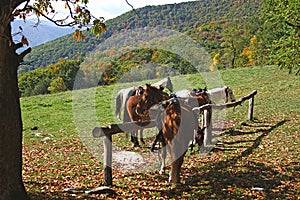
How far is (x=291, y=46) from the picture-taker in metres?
18.3

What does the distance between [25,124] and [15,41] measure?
1462cm

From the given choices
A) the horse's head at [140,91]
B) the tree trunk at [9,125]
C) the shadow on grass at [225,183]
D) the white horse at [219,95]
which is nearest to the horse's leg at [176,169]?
the shadow on grass at [225,183]

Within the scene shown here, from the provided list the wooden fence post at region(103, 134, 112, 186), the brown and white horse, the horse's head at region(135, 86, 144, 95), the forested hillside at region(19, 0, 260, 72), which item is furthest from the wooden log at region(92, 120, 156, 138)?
the forested hillside at region(19, 0, 260, 72)

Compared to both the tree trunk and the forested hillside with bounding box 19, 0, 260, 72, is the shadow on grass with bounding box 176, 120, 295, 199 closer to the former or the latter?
the tree trunk

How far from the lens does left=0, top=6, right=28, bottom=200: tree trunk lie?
5.34 meters

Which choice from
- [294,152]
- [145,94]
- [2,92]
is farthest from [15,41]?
[294,152]

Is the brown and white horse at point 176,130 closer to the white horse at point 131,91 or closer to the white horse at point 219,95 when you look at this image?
the white horse at point 131,91

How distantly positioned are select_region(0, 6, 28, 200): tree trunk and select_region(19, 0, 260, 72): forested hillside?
117 ft

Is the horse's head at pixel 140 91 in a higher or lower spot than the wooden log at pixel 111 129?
higher

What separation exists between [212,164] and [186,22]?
241 ft

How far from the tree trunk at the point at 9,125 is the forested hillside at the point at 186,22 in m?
35.6

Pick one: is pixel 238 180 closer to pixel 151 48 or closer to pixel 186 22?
pixel 151 48

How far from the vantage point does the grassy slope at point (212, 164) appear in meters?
6.79

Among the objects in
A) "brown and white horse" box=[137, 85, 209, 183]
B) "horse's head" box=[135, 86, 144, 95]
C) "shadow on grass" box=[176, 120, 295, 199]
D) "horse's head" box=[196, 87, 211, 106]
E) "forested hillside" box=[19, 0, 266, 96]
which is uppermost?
"forested hillside" box=[19, 0, 266, 96]
